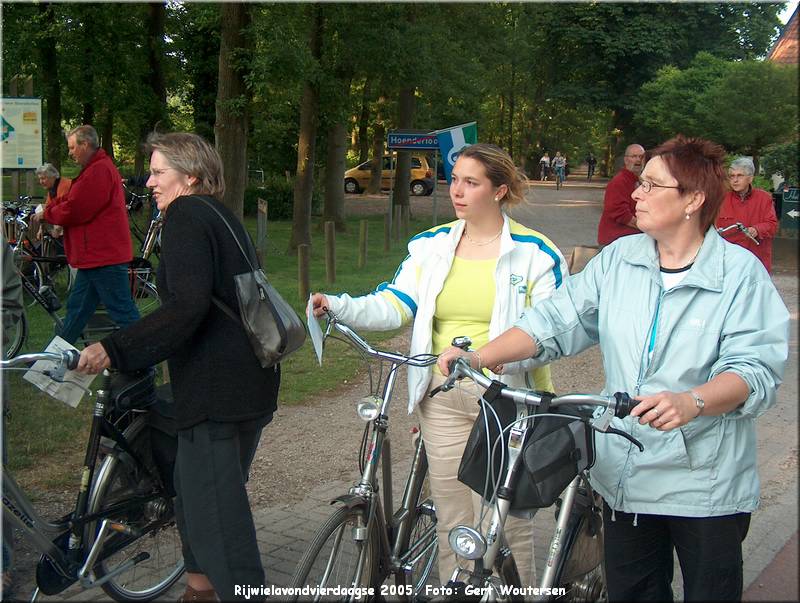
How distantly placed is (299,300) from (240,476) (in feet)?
28.3

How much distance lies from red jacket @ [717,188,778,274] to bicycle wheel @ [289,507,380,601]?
265 inches

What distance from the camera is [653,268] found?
3.00 m

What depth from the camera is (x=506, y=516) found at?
9.59 ft

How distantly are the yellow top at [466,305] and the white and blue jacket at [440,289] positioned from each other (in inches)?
1.1

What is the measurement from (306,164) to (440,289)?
15649mm

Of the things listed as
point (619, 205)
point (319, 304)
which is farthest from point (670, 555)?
point (619, 205)

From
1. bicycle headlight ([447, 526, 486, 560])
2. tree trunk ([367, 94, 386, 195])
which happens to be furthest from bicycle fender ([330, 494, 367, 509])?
tree trunk ([367, 94, 386, 195])

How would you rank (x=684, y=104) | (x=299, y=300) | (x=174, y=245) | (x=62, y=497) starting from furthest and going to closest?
(x=684, y=104) → (x=299, y=300) → (x=62, y=497) → (x=174, y=245)

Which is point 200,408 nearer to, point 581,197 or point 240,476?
point 240,476

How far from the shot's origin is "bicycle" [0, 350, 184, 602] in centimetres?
380

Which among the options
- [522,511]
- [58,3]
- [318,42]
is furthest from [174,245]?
[58,3]

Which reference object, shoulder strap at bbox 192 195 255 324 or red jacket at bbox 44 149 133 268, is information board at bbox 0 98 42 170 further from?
shoulder strap at bbox 192 195 255 324

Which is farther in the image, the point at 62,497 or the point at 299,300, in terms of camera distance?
the point at 299,300

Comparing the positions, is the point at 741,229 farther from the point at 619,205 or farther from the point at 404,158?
the point at 404,158
